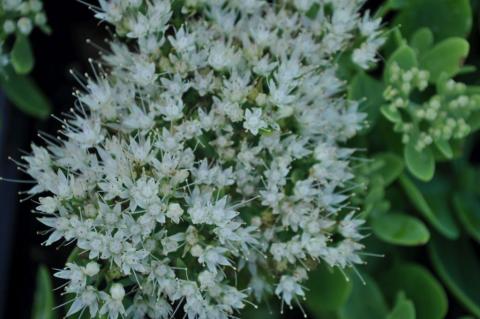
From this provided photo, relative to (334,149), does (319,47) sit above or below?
above

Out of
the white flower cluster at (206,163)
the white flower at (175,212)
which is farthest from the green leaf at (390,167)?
the white flower at (175,212)

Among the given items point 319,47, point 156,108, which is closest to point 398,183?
point 319,47

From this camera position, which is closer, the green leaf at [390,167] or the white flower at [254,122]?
the white flower at [254,122]

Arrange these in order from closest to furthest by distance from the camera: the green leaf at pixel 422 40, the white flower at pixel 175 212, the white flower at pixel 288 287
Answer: the white flower at pixel 175 212
the white flower at pixel 288 287
the green leaf at pixel 422 40

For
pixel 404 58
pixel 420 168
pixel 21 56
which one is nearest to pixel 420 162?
pixel 420 168

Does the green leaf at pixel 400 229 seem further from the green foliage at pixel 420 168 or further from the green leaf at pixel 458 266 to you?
the green leaf at pixel 458 266

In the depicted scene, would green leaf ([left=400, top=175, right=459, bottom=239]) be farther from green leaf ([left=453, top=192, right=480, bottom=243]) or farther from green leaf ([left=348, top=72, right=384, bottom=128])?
green leaf ([left=348, top=72, right=384, bottom=128])

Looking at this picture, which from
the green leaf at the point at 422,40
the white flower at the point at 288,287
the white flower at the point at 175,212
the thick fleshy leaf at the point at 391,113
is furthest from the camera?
the green leaf at the point at 422,40

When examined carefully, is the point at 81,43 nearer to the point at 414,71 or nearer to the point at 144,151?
the point at 144,151
